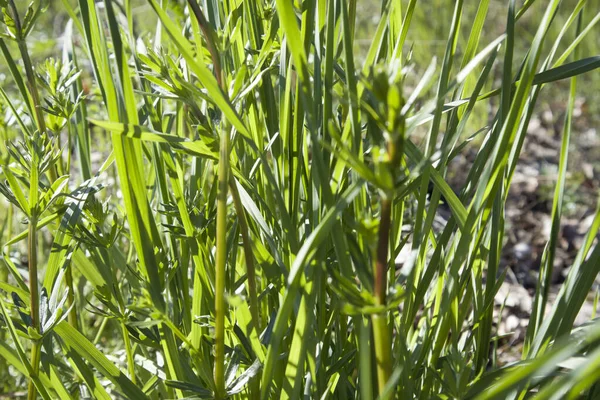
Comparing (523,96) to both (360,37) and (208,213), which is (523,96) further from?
(360,37)

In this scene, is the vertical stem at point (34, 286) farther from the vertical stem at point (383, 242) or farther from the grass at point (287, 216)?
the vertical stem at point (383, 242)

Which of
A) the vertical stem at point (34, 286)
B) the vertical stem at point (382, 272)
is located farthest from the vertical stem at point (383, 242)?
the vertical stem at point (34, 286)

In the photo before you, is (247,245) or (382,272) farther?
(247,245)

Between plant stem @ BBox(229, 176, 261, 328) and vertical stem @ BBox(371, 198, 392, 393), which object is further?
plant stem @ BBox(229, 176, 261, 328)

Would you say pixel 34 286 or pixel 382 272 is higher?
pixel 382 272

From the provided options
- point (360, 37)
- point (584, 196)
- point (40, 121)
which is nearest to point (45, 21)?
point (360, 37)

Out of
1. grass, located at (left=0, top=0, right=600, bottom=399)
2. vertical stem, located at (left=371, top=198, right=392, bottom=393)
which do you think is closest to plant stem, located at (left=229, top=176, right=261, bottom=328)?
grass, located at (left=0, top=0, right=600, bottom=399)

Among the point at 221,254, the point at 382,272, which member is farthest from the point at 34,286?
the point at 382,272

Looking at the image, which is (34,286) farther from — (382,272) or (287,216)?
(382,272)

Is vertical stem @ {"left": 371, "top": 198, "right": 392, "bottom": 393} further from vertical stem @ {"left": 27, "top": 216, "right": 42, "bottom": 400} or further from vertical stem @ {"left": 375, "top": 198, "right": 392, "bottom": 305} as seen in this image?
vertical stem @ {"left": 27, "top": 216, "right": 42, "bottom": 400}
